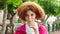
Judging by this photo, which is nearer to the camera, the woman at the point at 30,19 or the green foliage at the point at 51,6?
the woman at the point at 30,19

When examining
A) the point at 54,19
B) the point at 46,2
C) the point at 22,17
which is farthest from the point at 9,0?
the point at 54,19

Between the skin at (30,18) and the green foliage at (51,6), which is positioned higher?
the skin at (30,18)

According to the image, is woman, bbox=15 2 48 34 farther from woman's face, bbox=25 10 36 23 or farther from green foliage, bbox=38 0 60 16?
green foliage, bbox=38 0 60 16

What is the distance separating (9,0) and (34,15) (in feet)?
26.4

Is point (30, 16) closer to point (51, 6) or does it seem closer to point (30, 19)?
point (30, 19)

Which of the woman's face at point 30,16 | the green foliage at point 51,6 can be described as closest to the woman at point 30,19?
the woman's face at point 30,16

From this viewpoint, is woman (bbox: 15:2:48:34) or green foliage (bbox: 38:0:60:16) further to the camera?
green foliage (bbox: 38:0:60:16)

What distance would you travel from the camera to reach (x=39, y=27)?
225cm

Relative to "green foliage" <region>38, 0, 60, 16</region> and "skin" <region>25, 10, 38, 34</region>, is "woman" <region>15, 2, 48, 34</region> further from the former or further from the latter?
"green foliage" <region>38, 0, 60, 16</region>

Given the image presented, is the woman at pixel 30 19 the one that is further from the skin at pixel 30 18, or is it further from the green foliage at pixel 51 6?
the green foliage at pixel 51 6

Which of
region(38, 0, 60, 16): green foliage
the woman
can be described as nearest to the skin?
the woman

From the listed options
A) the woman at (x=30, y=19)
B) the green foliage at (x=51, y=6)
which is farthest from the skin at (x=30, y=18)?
the green foliage at (x=51, y=6)

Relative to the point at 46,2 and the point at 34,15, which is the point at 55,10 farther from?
the point at 34,15

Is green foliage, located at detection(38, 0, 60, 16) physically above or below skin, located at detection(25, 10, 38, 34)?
below
